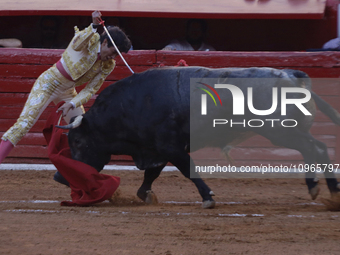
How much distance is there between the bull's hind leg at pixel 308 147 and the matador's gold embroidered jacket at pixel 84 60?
1490 millimetres

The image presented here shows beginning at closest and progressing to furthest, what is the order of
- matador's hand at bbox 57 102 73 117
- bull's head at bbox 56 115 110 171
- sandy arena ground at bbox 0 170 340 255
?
sandy arena ground at bbox 0 170 340 255 < matador's hand at bbox 57 102 73 117 < bull's head at bbox 56 115 110 171

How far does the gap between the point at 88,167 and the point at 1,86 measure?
259cm

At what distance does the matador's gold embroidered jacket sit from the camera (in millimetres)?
3608

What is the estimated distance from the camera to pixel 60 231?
8.85ft

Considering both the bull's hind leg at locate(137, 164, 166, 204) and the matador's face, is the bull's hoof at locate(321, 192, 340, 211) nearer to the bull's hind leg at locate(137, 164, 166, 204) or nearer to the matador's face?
the bull's hind leg at locate(137, 164, 166, 204)

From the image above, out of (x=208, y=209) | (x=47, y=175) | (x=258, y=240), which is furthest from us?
(x=47, y=175)

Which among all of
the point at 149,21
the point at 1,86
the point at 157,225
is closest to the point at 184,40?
the point at 149,21

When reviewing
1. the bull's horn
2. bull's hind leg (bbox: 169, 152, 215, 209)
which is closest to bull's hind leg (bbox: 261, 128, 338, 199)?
bull's hind leg (bbox: 169, 152, 215, 209)

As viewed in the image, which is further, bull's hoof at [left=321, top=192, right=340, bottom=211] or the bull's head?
the bull's head

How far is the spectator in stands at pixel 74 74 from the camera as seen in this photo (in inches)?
142

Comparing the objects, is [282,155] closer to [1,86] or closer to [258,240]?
[258,240]

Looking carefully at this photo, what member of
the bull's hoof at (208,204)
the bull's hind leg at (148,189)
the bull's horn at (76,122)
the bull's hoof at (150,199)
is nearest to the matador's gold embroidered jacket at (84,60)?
the bull's horn at (76,122)

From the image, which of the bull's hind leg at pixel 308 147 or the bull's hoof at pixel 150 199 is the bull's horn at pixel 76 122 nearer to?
the bull's hoof at pixel 150 199

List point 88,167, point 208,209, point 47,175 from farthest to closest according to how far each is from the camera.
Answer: point 47,175
point 88,167
point 208,209
